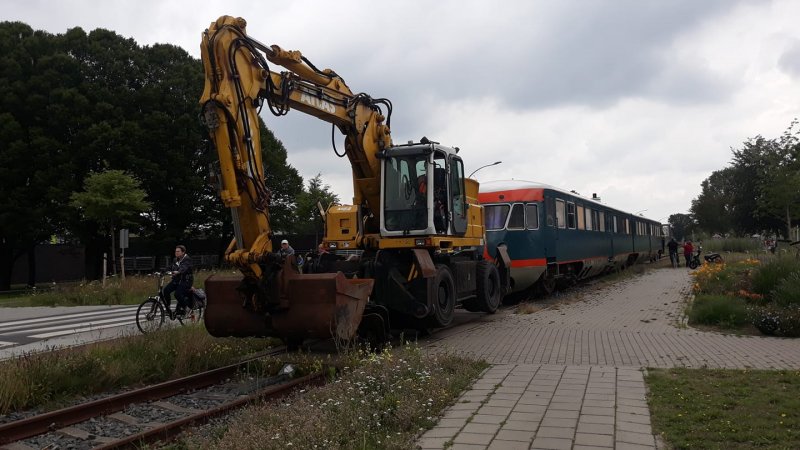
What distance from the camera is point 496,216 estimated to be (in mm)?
15977

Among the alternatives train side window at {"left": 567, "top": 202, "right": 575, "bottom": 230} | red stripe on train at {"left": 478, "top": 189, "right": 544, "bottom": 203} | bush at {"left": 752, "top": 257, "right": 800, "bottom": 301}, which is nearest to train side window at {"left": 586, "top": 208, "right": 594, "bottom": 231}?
train side window at {"left": 567, "top": 202, "right": 575, "bottom": 230}

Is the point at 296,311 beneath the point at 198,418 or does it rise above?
above

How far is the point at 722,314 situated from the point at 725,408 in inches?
243

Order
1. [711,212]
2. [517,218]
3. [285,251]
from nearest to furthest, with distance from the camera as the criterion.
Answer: [285,251] < [517,218] < [711,212]

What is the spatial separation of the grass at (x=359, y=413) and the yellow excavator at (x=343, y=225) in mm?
1486

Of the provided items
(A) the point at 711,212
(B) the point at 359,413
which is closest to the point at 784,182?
(B) the point at 359,413

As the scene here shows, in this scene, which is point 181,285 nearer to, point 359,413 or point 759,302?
point 359,413

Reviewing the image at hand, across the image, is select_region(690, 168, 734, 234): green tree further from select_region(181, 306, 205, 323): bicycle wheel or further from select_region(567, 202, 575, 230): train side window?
select_region(181, 306, 205, 323): bicycle wheel

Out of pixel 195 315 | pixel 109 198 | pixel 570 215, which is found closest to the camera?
pixel 195 315

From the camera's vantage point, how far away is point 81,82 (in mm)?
31047

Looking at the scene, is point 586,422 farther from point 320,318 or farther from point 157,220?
point 157,220

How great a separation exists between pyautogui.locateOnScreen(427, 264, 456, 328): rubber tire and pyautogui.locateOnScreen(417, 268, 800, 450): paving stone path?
1.15 feet

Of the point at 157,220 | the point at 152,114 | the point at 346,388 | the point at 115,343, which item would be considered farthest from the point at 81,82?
the point at 346,388

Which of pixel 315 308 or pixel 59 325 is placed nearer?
pixel 315 308
